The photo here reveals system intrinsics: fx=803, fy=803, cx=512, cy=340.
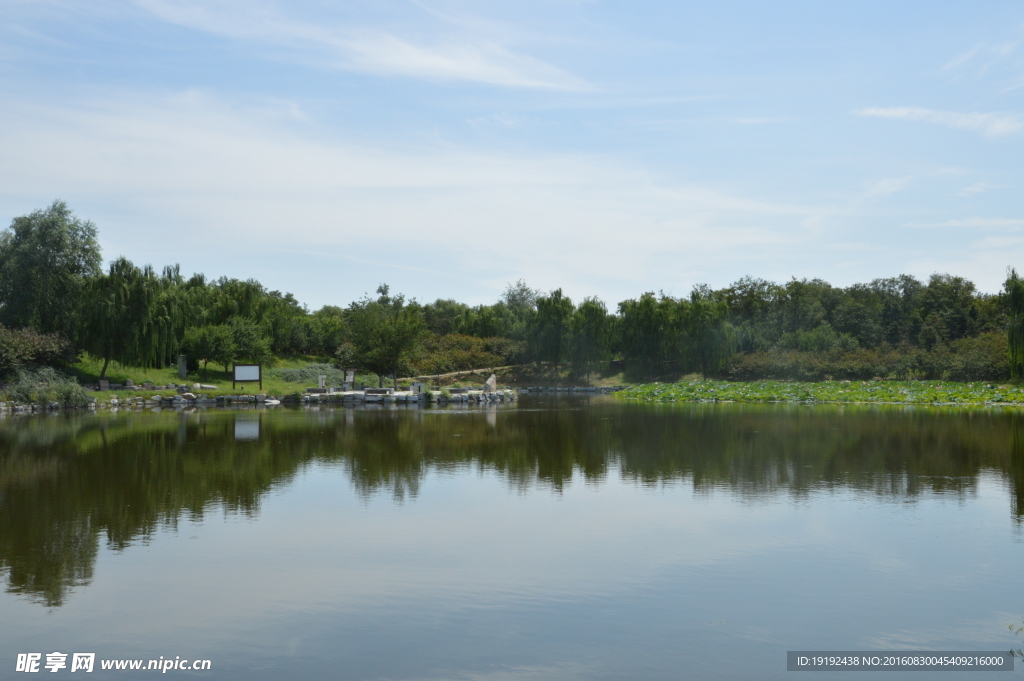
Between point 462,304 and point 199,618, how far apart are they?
8684cm

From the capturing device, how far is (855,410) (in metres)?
35.2

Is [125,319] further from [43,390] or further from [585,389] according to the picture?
[585,389]

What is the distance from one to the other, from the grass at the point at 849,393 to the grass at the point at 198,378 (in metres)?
19.3

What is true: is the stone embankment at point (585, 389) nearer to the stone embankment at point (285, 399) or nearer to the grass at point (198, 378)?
the stone embankment at point (285, 399)

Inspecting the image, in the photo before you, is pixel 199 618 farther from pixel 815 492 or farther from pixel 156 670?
pixel 815 492

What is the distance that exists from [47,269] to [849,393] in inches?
1713

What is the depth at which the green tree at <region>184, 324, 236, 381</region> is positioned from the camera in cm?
4512

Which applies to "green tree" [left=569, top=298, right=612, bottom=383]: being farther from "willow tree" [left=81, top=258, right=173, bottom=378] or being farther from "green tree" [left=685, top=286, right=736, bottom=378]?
"willow tree" [left=81, top=258, right=173, bottom=378]

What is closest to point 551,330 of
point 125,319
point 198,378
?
point 198,378

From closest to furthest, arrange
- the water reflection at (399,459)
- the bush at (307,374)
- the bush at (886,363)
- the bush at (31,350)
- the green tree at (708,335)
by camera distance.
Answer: the water reflection at (399,459), the bush at (31,350), the bush at (886,363), the bush at (307,374), the green tree at (708,335)

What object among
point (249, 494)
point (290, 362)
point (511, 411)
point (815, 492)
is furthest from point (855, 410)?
point (290, 362)

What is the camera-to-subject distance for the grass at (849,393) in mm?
38719

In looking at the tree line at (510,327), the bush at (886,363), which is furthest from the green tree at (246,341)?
the bush at (886,363)

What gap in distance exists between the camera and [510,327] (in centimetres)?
7550
